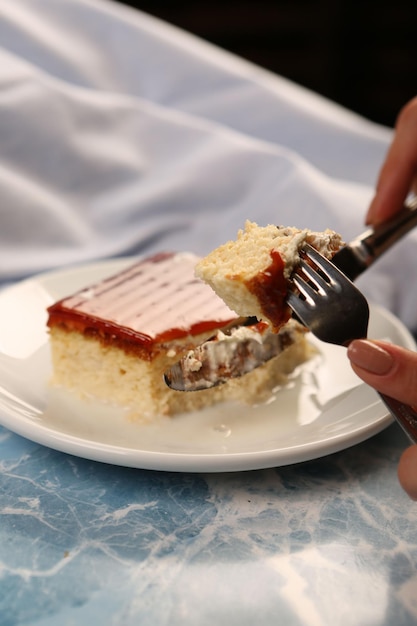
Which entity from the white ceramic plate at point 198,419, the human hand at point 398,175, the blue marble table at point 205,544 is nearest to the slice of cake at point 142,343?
the white ceramic plate at point 198,419

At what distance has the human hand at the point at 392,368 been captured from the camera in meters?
1.05

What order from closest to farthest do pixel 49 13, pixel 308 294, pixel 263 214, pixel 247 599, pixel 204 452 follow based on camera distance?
1. pixel 247 599
2. pixel 308 294
3. pixel 204 452
4. pixel 263 214
5. pixel 49 13

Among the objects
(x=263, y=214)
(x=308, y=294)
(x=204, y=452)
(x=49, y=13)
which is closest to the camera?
(x=308, y=294)

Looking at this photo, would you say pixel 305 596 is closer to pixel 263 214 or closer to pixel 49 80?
pixel 263 214

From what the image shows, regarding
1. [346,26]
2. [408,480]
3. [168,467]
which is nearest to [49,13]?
[168,467]

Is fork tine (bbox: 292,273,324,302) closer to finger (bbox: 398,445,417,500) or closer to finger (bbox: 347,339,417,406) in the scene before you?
finger (bbox: 347,339,417,406)

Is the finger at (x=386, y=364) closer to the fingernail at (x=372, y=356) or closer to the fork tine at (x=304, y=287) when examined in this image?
the fingernail at (x=372, y=356)

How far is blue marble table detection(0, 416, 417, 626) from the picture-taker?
1.02 m

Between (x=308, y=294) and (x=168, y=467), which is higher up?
(x=308, y=294)

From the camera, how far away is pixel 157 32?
8.36 ft

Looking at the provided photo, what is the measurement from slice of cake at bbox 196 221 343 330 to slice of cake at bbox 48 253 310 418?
0.26 meters

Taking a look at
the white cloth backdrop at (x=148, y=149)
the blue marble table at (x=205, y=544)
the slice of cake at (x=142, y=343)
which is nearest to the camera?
the blue marble table at (x=205, y=544)

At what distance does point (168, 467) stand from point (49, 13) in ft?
5.94

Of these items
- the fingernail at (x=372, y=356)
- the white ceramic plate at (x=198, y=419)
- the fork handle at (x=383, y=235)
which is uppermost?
the fingernail at (x=372, y=356)
